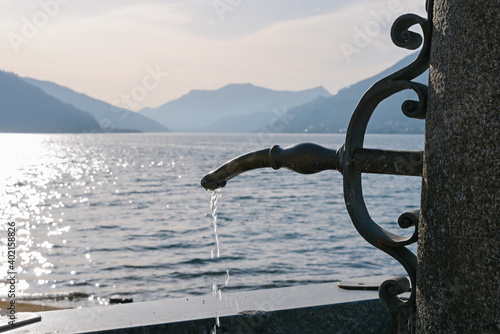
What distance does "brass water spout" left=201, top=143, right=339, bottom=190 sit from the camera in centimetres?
229

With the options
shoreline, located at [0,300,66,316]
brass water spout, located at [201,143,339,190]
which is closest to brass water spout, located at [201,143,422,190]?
brass water spout, located at [201,143,339,190]

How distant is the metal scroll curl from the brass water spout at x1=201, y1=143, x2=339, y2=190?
0.11 metres

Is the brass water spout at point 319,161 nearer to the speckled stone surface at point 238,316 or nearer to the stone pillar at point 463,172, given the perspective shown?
the stone pillar at point 463,172

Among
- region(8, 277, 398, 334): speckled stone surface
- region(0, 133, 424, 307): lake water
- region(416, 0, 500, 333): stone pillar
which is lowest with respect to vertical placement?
region(0, 133, 424, 307): lake water

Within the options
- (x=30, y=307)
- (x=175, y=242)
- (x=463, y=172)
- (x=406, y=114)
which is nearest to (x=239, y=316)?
(x=406, y=114)

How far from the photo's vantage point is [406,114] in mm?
2068

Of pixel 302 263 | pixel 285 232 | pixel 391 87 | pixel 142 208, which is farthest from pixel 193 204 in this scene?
pixel 391 87

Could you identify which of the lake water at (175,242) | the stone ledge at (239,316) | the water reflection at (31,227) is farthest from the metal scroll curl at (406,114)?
the water reflection at (31,227)

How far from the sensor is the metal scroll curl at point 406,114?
6.78 feet

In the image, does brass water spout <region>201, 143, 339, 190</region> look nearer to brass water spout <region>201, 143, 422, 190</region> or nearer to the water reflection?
brass water spout <region>201, 143, 422, 190</region>

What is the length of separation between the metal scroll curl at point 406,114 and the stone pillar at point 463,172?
103 mm

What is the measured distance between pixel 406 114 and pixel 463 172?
361mm

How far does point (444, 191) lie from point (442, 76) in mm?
385

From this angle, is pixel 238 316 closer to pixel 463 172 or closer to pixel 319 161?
pixel 319 161
